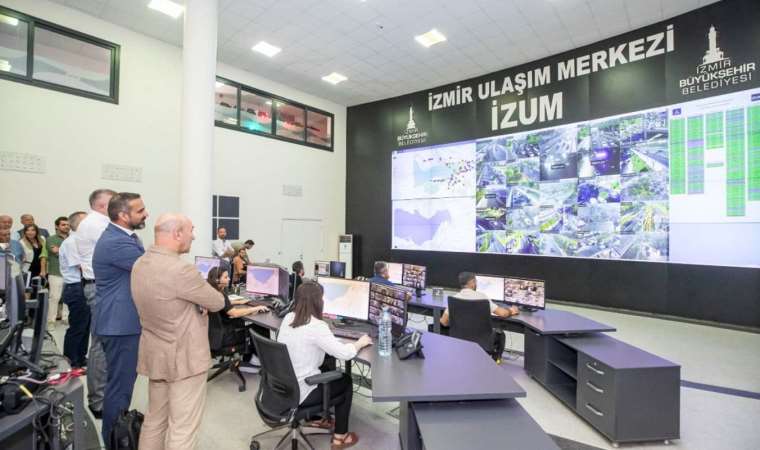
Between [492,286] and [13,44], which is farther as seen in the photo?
[13,44]

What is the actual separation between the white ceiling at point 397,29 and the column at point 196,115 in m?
0.86

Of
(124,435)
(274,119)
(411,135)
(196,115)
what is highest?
(274,119)

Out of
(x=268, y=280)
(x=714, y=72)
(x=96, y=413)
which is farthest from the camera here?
(x=714, y=72)

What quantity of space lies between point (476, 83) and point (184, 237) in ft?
26.5

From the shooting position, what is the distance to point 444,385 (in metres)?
2.05

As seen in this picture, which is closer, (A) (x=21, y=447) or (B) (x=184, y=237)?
(A) (x=21, y=447)

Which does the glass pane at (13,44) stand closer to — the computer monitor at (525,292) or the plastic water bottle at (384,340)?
the plastic water bottle at (384,340)

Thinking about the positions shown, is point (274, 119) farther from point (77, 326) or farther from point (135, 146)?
point (77, 326)

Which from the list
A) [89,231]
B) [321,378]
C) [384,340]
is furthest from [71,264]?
[384,340]

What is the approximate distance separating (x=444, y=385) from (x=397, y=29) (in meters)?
6.50

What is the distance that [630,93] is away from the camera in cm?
662

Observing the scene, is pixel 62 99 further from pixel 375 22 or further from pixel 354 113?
pixel 354 113

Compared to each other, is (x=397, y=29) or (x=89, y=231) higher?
(x=397, y=29)

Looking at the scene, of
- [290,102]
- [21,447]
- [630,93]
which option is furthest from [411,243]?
[21,447]
